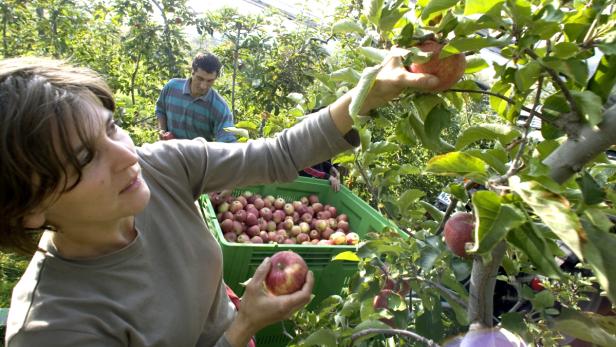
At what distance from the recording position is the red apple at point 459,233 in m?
0.82

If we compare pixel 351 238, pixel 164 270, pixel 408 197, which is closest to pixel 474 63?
pixel 408 197

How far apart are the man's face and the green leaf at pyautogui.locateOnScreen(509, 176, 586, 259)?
3006mm

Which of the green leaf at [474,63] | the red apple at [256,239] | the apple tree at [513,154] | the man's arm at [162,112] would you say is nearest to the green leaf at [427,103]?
the apple tree at [513,154]

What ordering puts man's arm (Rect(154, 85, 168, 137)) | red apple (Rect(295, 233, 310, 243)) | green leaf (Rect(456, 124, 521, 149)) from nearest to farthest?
1. green leaf (Rect(456, 124, 521, 149))
2. red apple (Rect(295, 233, 310, 243))
3. man's arm (Rect(154, 85, 168, 137))

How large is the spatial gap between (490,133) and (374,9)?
0.30m

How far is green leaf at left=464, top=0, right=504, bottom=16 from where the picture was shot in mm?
602

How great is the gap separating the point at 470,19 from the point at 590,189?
27cm

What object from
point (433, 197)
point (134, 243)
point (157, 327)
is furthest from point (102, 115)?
point (433, 197)

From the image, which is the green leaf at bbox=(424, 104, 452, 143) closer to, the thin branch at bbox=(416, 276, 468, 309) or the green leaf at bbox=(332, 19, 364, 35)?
the green leaf at bbox=(332, 19, 364, 35)

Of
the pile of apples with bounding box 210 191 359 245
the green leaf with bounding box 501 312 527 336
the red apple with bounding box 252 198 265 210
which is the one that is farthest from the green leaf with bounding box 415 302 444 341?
the red apple with bounding box 252 198 265 210

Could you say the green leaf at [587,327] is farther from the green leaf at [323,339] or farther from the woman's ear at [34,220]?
the woman's ear at [34,220]

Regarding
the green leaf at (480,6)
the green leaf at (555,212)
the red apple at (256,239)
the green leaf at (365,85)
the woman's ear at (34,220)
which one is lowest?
the red apple at (256,239)

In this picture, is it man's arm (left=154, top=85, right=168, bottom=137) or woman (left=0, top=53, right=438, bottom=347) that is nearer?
woman (left=0, top=53, right=438, bottom=347)

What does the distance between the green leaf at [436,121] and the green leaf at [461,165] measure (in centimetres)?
14
